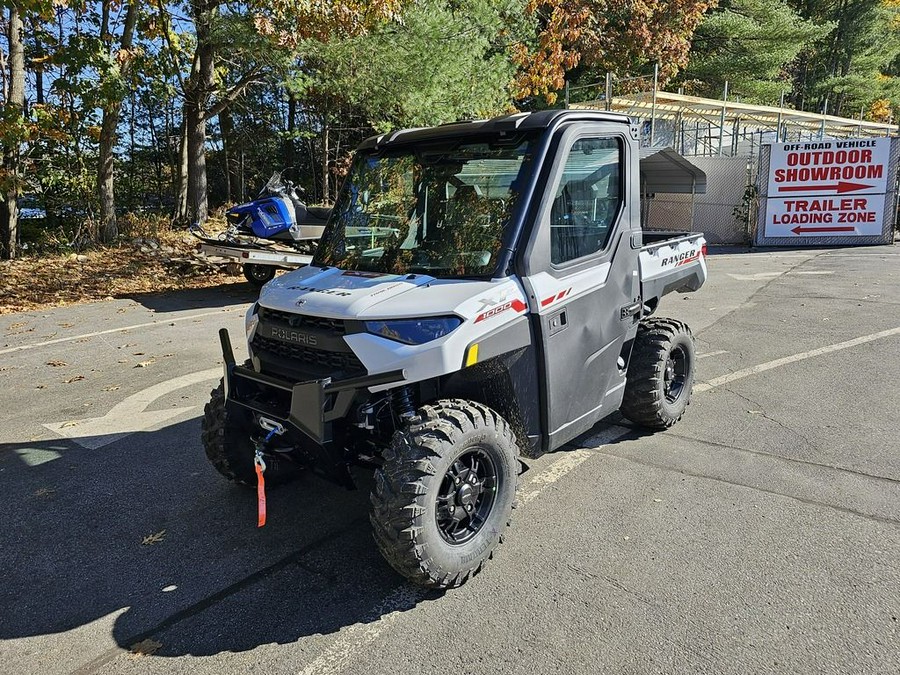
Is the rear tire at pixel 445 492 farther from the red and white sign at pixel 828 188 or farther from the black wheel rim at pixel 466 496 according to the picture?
the red and white sign at pixel 828 188

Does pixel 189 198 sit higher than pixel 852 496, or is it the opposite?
pixel 189 198

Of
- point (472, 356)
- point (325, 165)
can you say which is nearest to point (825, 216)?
point (325, 165)

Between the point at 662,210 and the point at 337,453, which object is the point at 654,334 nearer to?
the point at 337,453

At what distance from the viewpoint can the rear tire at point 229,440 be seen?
3887 mm

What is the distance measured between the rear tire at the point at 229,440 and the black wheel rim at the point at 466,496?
1053 millimetres

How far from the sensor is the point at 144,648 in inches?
111

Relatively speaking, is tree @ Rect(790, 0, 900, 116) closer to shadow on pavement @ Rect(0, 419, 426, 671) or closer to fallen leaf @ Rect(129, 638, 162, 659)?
shadow on pavement @ Rect(0, 419, 426, 671)

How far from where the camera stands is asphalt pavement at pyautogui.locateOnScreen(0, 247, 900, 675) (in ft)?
9.15

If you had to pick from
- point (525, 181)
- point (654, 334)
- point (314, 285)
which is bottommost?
point (654, 334)

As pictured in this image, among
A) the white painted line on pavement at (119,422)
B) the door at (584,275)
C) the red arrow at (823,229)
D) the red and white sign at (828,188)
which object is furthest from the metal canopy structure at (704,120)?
the white painted line on pavement at (119,422)

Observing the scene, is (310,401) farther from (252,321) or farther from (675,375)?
(675,375)

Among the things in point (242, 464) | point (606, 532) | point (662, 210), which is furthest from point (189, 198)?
point (606, 532)

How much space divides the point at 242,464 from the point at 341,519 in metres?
0.70

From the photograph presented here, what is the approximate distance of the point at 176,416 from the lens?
568 cm
